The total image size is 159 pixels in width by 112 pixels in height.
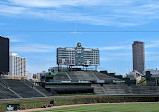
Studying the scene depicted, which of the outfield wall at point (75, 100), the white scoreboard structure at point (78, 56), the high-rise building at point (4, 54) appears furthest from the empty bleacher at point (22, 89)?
the white scoreboard structure at point (78, 56)

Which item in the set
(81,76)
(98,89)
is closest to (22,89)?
(98,89)

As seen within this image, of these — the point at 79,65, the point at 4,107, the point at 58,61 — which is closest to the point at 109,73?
the point at 79,65

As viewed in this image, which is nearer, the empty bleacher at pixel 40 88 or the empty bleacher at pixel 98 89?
the empty bleacher at pixel 40 88

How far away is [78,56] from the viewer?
111 meters

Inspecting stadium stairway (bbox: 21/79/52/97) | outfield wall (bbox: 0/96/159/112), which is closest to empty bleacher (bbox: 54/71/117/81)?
stadium stairway (bbox: 21/79/52/97)

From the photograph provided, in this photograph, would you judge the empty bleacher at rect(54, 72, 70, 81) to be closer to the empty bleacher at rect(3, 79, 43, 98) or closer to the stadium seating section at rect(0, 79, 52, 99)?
the stadium seating section at rect(0, 79, 52, 99)

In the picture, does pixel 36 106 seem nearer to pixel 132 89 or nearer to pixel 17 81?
pixel 17 81

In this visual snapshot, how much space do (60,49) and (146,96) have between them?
117 ft

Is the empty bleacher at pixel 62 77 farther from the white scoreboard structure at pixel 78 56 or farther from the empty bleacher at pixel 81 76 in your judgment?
the white scoreboard structure at pixel 78 56

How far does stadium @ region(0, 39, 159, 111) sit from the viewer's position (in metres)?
72.2

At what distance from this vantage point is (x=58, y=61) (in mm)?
108062

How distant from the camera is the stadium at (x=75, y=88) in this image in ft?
237

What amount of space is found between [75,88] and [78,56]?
1760 centimetres

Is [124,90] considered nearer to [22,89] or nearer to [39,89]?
[39,89]
